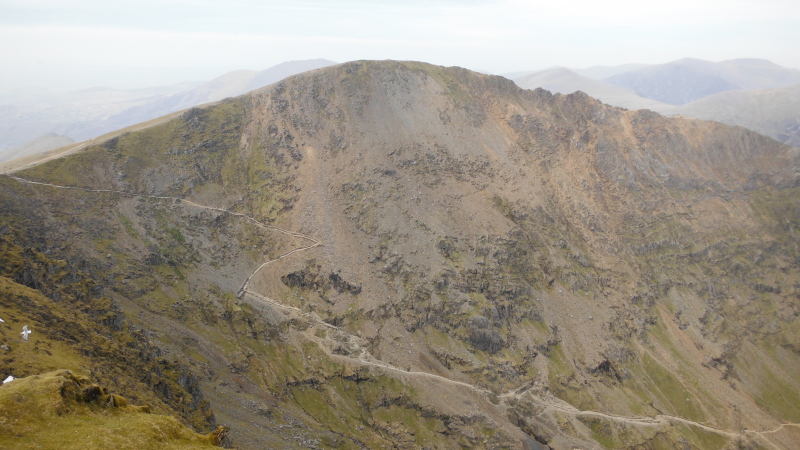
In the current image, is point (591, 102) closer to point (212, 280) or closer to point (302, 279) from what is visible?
point (302, 279)

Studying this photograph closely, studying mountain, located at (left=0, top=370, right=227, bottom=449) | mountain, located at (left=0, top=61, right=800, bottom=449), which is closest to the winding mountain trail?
mountain, located at (left=0, top=61, right=800, bottom=449)

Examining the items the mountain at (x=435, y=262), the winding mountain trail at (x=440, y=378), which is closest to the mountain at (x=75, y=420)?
the mountain at (x=435, y=262)

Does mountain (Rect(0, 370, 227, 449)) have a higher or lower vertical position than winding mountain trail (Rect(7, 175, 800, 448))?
higher

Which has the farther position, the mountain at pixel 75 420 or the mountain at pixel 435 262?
the mountain at pixel 435 262

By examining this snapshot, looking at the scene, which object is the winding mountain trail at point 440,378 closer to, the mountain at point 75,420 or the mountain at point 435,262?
the mountain at point 435,262

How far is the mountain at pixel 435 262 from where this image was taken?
89562mm

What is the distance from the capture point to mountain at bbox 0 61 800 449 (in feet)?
294

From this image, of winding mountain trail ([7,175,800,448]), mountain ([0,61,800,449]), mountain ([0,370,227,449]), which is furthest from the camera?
winding mountain trail ([7,175,800,448])

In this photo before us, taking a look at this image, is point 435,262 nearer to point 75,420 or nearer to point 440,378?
point 440,378

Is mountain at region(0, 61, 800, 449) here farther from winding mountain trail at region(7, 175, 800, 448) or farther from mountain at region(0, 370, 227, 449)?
mountain at region(0, 370, 227, 449)

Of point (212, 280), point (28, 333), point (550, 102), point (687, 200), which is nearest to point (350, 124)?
point (212, 280)

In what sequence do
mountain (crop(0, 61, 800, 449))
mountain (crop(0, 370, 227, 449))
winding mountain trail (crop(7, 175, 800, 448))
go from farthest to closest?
winding mountain trail (crop(7, 175, 800, 448)), mountain (crop(0, 61, 800, 449)), mountain (crop(0, 370, 227, 449))

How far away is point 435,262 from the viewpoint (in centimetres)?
11406

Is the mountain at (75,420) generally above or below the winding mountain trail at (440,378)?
above
